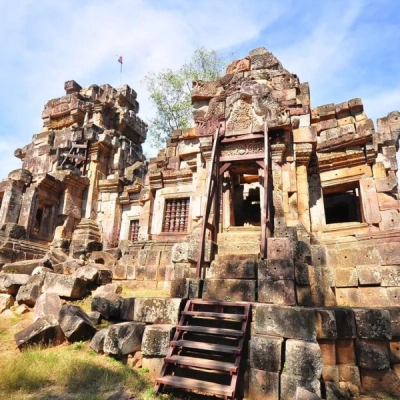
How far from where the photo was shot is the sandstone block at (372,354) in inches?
188

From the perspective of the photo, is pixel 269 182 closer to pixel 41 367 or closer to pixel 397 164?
pixel 397 164

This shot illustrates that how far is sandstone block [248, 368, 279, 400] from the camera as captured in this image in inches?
164

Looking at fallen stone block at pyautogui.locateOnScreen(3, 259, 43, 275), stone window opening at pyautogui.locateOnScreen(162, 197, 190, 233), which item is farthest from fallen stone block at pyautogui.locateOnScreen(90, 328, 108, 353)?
stone window opening at pyautogui.locateOnScreen(162, 197, 190, 233)

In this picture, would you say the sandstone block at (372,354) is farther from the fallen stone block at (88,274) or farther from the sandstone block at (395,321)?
the fallen stone block at (88,274)

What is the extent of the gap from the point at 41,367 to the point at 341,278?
6210mm

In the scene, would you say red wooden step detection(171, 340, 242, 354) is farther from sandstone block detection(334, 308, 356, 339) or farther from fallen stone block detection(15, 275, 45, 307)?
fallen stone block detection(15, 275, 45, 307)

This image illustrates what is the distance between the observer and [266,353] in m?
4.38

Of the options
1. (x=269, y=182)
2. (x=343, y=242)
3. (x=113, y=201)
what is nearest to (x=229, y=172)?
(x=269, y=182)

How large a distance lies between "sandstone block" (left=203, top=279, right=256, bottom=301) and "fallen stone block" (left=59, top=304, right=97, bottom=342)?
2.36 meters

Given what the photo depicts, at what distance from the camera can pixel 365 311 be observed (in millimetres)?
5008

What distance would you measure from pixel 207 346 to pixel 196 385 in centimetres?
59

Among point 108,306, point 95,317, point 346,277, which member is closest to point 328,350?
point 346,277

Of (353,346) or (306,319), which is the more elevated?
(306,319)

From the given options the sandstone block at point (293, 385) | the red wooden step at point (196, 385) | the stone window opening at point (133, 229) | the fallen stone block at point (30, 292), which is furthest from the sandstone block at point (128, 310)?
the stone window opening at point (133, 229)
